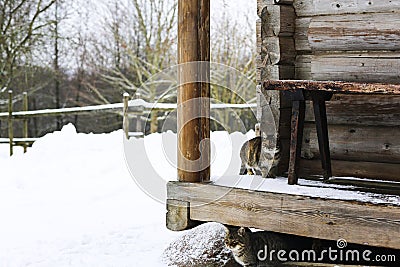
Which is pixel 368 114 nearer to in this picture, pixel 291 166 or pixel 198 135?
pixel 291 166

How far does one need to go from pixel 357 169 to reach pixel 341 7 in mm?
1156

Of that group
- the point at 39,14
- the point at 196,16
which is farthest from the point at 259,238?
the point at 39,14

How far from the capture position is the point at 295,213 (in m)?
3.92

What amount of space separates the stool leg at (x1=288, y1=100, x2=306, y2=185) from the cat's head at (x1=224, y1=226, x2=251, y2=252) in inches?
18.0

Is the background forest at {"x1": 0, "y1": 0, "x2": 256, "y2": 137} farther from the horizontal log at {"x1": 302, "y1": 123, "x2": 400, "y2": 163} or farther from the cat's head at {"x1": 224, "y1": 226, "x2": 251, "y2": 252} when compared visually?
the cat's head at {"x1": 224, "y1": 226, "x2": 251, "y2": 252}

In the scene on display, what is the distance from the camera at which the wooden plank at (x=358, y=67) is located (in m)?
4.37

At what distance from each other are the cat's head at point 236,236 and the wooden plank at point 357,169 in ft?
2.57

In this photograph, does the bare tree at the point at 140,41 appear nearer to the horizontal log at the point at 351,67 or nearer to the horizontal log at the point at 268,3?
the horizontal log at the point at 268,3

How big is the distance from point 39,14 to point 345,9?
36.6 feet

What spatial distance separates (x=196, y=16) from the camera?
4176 mm

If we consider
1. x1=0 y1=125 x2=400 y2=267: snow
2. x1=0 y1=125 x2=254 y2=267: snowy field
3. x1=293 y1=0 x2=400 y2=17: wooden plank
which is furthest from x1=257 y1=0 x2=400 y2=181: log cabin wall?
x1=0 y1=125 x2=254 y2=267: snowy field

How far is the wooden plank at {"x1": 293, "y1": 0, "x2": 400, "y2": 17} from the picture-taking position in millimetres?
4367

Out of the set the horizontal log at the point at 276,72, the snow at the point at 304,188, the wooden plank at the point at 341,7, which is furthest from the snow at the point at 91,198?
the wooden plank at the point at 341,7

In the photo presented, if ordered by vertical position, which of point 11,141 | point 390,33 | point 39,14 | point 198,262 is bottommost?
point 198,262
